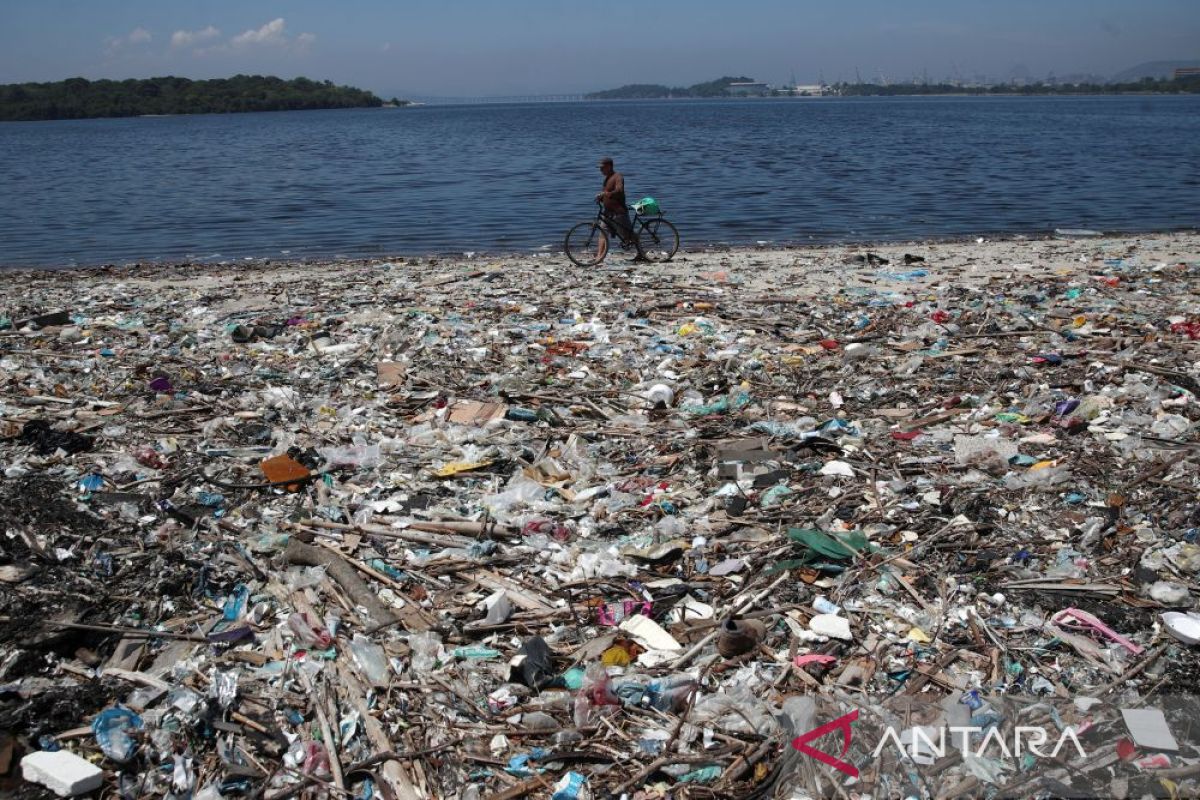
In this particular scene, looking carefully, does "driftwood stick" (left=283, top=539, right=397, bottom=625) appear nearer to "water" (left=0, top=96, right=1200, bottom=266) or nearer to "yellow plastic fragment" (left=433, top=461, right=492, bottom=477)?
"yellow plastic fragment" (left=433, top=461, right=492, bottom=477)

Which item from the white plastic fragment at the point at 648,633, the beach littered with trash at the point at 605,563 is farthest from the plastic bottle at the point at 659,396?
the white plastic fragment at the point at 648,633

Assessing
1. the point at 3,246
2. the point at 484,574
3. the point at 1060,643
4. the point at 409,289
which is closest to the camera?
the point at 1060,643

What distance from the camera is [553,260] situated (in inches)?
624

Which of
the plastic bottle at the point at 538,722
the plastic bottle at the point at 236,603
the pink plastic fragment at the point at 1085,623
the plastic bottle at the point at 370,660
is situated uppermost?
the plastic bottle at the point at 236,603

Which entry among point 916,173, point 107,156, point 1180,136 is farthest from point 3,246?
point 1180,136

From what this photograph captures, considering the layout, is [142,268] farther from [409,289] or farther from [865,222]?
[865,222]

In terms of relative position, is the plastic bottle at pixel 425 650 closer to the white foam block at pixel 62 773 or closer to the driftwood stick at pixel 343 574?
the driftwood stick at pixel 343 574

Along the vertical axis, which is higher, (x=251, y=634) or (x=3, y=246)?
(x=3, y=246)

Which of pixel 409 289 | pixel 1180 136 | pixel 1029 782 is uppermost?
pixel 1180 136

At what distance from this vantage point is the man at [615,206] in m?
14.3

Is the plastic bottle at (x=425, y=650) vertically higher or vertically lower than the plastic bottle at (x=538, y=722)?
higher

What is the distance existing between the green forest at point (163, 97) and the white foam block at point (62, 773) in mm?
147289

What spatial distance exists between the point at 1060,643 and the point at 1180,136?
191ft

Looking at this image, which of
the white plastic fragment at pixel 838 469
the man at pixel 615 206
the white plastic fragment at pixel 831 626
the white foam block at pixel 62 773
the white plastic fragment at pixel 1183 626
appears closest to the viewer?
Result: the white foam block at pixel 62 773
